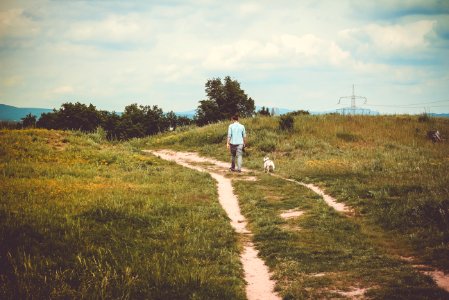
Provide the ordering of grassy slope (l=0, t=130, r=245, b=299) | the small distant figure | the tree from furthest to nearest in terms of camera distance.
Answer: the tree < the small distant figure < grassy slope (l=0, t=130, r=245, b=299)

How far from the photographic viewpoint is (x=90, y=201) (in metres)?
10.2

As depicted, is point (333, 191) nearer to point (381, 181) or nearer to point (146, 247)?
point (381, 181)

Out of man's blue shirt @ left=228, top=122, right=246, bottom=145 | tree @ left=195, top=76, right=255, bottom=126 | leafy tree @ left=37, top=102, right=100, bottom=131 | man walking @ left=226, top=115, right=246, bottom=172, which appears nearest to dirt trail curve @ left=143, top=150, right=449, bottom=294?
man walking @ left=226, top=115, right=246, bottom=172

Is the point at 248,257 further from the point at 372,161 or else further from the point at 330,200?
the point at 372,161

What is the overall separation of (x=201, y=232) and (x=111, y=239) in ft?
7.12

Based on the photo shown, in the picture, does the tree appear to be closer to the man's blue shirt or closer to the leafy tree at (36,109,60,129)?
the leafy tree at (36,109,60,129)

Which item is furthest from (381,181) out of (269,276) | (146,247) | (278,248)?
(146,247)

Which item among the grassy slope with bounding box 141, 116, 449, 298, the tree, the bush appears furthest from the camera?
the tree

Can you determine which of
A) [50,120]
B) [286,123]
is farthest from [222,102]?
[286,123]

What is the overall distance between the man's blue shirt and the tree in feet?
237

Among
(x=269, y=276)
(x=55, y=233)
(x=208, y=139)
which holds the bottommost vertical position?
(x=269, y=276)

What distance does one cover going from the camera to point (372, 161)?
19.4 meters

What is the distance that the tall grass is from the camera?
8969 mm

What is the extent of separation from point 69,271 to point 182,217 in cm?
415
